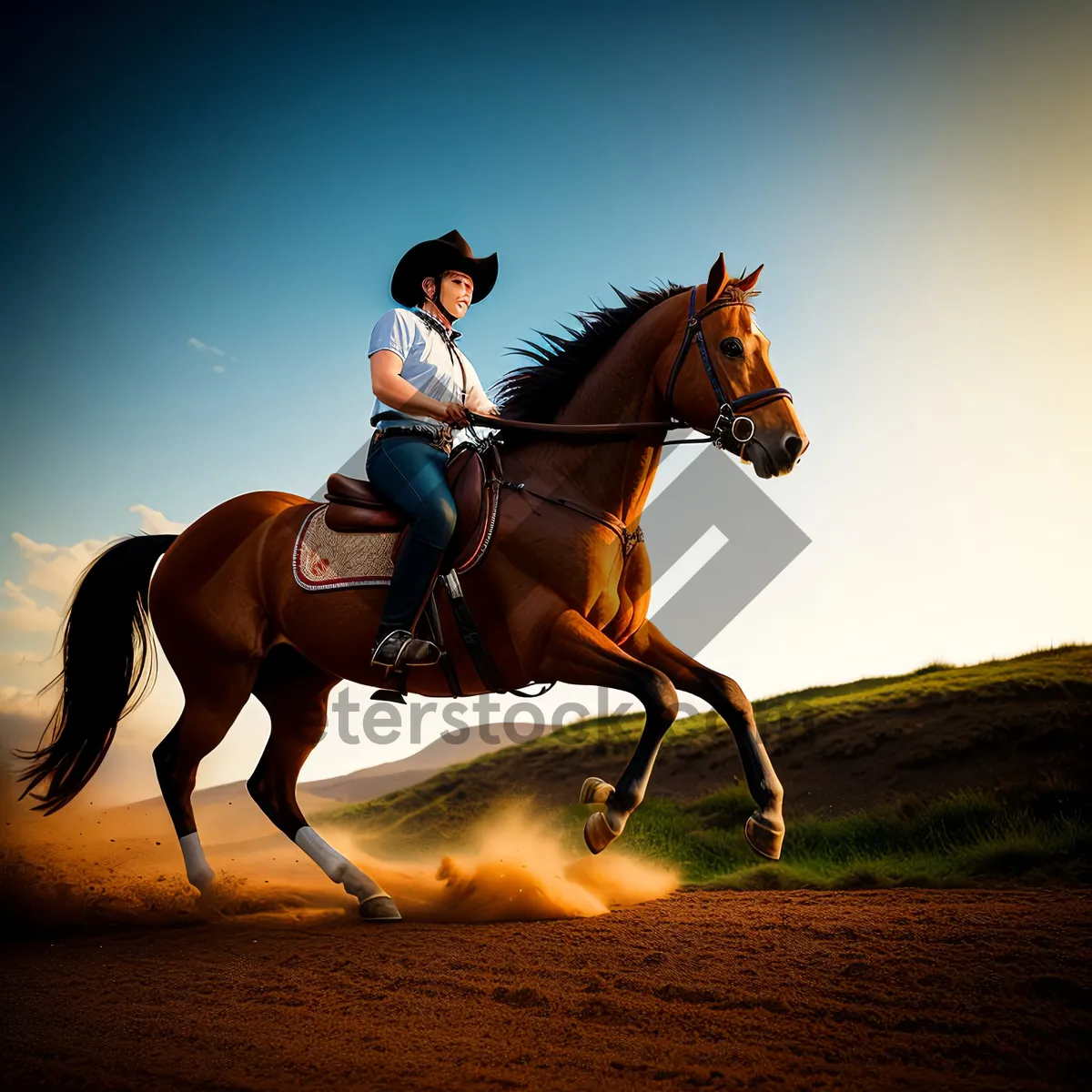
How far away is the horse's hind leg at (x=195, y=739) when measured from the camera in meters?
6.00

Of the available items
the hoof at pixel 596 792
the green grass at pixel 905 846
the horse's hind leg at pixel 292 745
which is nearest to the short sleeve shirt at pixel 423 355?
the horse's hind leg at pixel 292 745

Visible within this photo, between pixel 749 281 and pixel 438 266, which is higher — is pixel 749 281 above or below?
below

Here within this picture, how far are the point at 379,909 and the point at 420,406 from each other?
3.33 m

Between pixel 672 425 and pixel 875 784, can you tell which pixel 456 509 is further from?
pixel 875 784

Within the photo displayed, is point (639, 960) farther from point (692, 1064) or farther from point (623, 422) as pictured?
point (623, 422)

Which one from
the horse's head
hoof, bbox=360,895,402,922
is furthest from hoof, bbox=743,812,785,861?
hoof, bbox=360,895,402,922

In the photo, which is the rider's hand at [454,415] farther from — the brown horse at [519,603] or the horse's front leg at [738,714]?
the horse's front leg at [738,714]

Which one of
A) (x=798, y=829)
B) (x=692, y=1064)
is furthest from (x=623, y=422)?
(x=798, y=829)

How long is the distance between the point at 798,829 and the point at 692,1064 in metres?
5.95

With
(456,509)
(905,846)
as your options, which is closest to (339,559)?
(456,509)

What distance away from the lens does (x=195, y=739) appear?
612 cm

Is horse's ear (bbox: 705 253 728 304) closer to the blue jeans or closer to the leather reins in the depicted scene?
the leather reins

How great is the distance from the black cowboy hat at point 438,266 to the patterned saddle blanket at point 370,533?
1.29 metres

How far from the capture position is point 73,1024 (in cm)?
383
